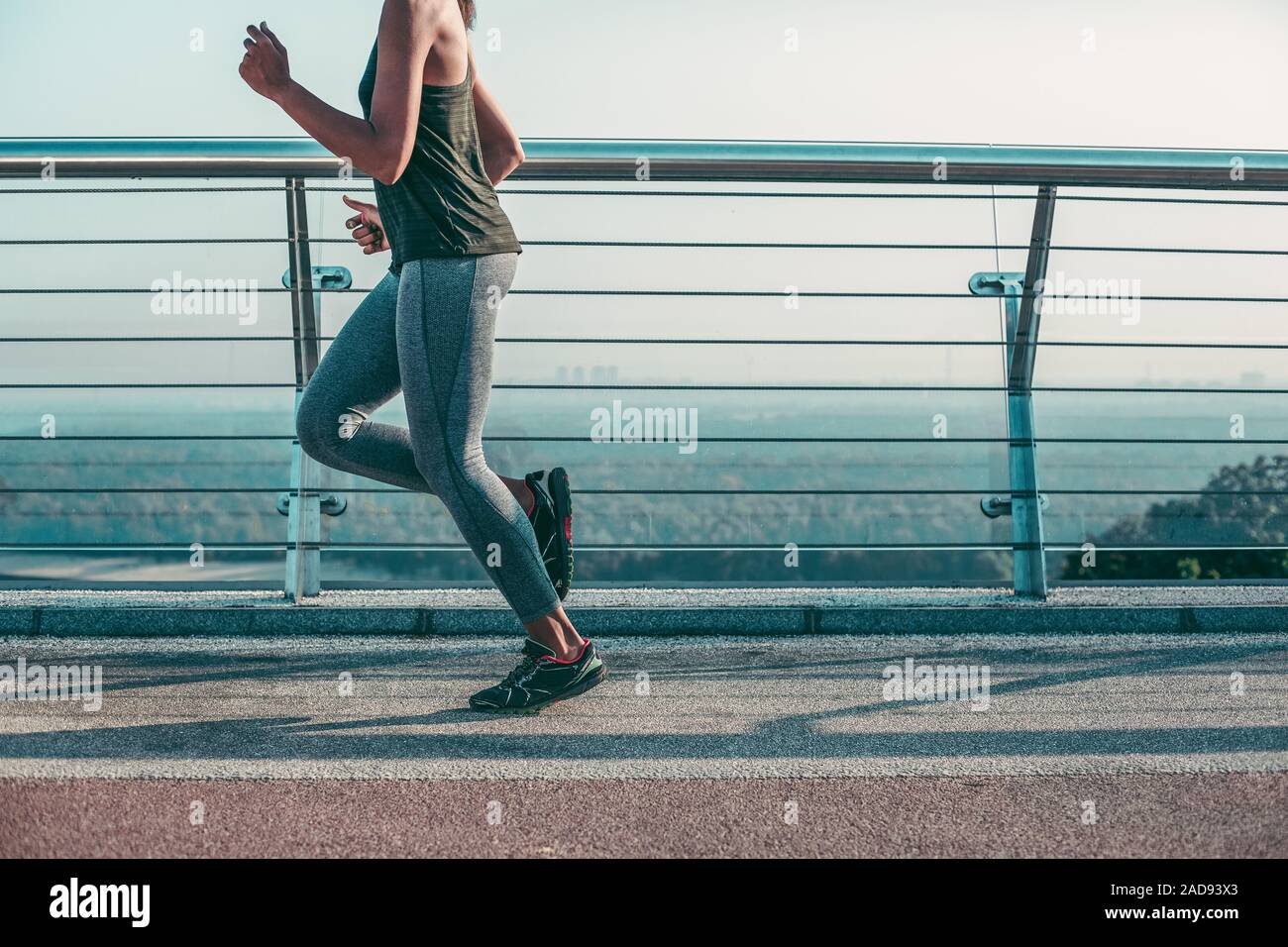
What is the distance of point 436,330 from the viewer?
2.24 metres

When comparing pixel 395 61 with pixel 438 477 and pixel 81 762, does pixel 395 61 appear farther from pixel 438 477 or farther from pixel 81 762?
pixel 81 762

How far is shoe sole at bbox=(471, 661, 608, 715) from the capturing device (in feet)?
7.58

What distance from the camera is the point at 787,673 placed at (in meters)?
2.66

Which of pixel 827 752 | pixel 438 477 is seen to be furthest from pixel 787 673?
pixel 438 477

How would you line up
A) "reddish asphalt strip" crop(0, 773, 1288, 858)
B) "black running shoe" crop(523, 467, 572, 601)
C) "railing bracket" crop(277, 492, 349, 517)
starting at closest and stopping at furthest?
"reddish asphalt strip" crop(0, 773, 1288, 858)
"black running shoe" crop(523, 467, 572, 601)
"railing bracket" crop(277, 492, 349, 517)

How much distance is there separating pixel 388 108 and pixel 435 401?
57cm

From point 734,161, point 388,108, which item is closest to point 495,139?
point 388,108

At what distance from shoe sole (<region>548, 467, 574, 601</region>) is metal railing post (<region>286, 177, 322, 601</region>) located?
102cm

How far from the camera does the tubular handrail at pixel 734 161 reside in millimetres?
3152

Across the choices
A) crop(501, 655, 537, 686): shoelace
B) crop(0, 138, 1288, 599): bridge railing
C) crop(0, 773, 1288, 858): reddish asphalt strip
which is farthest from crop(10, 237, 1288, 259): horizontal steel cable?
crop(0, 773, 1288, 858): reddish asphalt strip

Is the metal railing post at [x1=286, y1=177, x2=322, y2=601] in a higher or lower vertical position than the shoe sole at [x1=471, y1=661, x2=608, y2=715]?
higher

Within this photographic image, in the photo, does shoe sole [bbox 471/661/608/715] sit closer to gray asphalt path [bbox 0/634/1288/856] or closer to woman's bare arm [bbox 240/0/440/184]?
gray asphalt path [bbox 0/634/1288/856]
